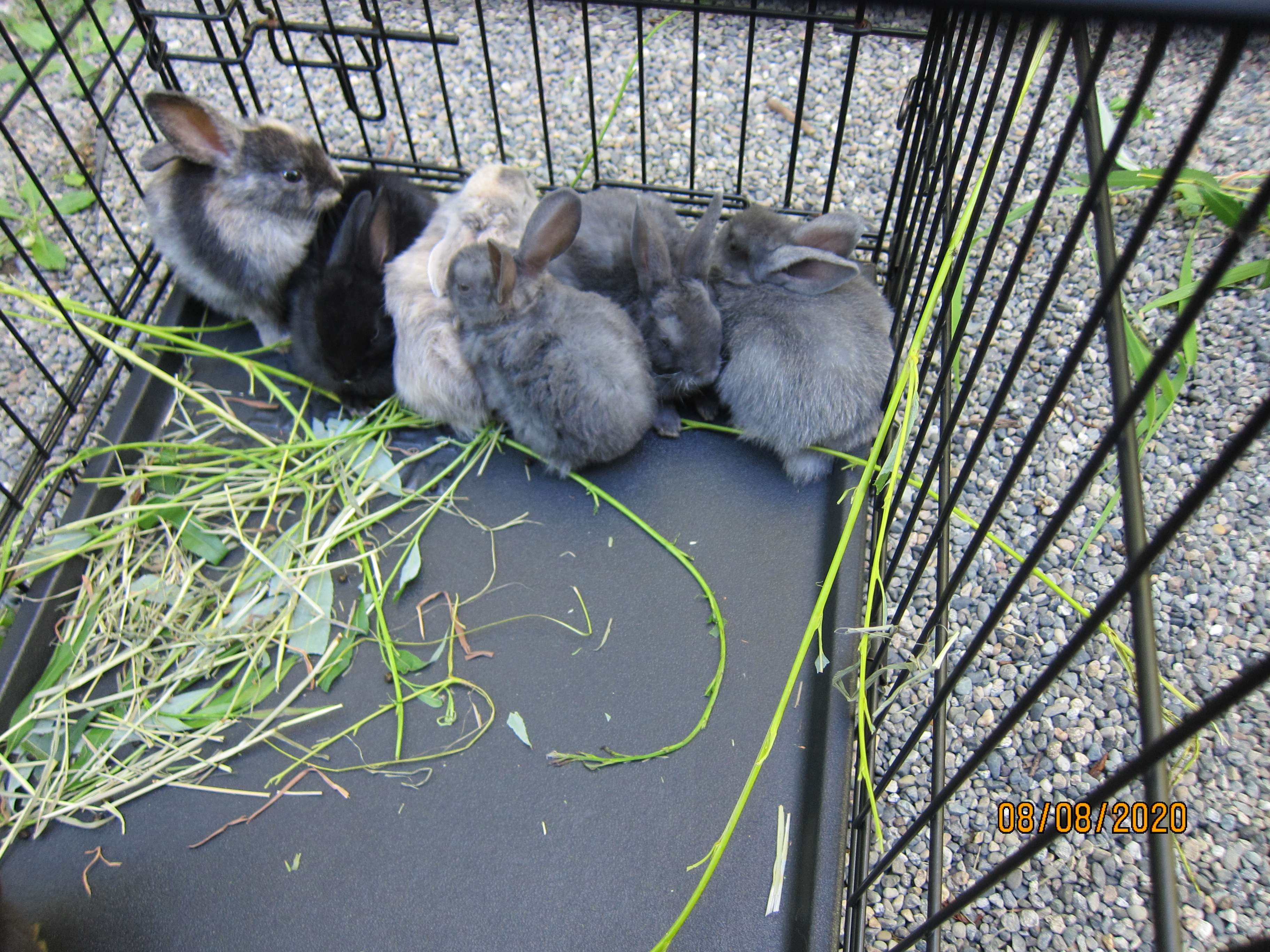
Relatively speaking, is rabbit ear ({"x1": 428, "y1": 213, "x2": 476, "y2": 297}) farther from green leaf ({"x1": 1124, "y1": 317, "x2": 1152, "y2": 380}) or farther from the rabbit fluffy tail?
green leaf ({"x1": 1124, "y1": 317, "x2": 1152, "y2": 380})

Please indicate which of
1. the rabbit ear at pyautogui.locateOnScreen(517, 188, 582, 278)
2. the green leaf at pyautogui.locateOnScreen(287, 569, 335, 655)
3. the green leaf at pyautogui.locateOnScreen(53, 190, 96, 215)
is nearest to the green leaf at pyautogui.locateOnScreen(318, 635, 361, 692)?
the green leaf at pyautogui.locateOnScreen(287, 569, 335, 655)

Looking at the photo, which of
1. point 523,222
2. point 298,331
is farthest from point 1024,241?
point 298,331

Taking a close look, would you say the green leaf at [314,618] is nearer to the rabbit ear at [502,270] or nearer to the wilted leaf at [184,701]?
the wilted leaf at [184,701]

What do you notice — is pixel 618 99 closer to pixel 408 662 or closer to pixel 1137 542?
pixel 408 662

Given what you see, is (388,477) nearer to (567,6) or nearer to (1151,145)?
(567,6)

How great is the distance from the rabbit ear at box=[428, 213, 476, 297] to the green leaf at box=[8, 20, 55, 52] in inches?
84.9

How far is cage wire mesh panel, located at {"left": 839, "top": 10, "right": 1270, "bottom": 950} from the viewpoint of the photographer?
1266mm

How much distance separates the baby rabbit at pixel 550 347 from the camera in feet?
7.06

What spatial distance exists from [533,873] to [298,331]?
1.51 metres

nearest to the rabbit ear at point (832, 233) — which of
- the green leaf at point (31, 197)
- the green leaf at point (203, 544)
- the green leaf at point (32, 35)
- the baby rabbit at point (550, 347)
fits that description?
the baby rabbit at point (550, 347)

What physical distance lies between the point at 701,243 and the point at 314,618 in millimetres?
1332

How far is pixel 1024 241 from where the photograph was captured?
1.11 metres

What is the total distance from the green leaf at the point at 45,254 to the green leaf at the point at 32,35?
0.94 metres

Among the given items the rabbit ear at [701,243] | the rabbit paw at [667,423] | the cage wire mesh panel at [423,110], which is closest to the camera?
the rabbit ear at [701,243]
